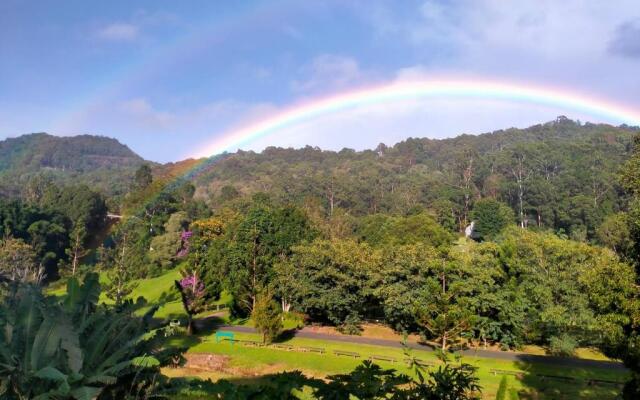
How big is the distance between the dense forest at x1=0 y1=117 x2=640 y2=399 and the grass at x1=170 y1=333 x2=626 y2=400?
7.99 ft

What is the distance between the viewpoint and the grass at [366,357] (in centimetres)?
2328

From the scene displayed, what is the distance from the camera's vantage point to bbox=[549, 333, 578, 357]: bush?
30.8 meters

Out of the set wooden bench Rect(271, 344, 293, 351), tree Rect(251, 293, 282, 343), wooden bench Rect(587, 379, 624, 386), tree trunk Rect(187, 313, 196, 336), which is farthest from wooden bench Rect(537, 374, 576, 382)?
tree trunk Rect(187, 313, 196, 336)

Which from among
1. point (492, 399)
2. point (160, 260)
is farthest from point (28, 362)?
point (160, 260)

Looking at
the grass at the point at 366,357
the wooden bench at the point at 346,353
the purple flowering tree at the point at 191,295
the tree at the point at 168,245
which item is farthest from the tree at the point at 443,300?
the tree at the point at 168,245

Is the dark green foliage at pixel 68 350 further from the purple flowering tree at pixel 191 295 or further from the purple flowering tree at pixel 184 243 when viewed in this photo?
the purple flowering tree at pixel 184 243

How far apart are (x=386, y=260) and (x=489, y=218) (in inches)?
1880

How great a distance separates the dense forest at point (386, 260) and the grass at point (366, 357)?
244 cm

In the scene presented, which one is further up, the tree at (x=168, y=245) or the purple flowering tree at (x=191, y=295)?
the tree at (x=168, y=245)

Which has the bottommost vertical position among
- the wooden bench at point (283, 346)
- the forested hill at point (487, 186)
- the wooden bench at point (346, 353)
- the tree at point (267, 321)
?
the wooden bench at point (283, 346)

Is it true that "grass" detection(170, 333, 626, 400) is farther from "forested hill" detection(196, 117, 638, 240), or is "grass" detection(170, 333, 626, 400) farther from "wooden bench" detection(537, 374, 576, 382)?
"forested hill" detection(196, 117, 638, 240)

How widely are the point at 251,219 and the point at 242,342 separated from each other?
13643 mm

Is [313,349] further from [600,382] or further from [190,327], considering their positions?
[600,382]

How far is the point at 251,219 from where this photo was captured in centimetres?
4441
